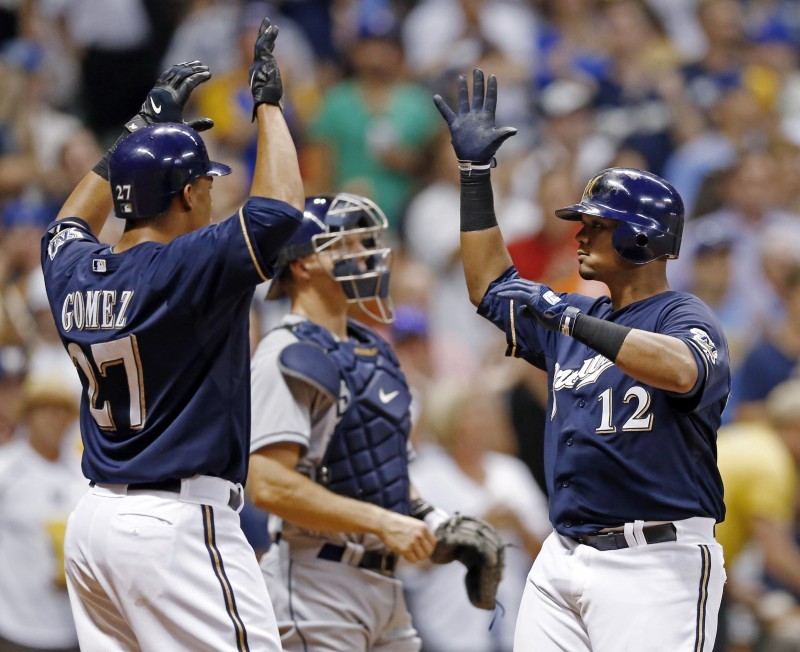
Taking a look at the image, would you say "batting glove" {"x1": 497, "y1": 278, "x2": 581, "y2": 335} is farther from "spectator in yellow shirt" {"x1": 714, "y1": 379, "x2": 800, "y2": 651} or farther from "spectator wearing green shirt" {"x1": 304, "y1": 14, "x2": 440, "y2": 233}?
"spectator wearing green shirt" {"x1": 304, "y1": 14, "x2": 440, "y2": 233}

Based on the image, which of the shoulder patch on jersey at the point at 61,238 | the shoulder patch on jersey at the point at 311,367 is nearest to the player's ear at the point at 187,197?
the shoulder patch on jersey at the point at 61,238

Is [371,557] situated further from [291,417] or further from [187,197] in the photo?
[187,197]

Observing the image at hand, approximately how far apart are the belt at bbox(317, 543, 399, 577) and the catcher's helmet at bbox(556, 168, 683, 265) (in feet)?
4.86

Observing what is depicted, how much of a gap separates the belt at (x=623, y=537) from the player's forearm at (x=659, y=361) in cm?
44

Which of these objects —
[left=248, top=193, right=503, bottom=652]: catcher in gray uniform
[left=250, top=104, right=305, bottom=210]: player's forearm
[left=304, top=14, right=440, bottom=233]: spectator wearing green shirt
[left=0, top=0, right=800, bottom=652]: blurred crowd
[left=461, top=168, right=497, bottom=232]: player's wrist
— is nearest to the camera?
[left=250, top=104, right=305, bottom=210]: player's forearm

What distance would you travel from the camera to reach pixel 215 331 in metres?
4.00

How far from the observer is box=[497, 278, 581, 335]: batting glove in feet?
13.0

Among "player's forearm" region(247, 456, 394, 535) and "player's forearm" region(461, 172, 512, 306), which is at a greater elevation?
"player's forearm" region(461, 172, 512, 306)

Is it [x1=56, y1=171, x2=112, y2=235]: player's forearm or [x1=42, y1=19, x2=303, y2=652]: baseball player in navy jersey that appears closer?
[x1=42, y1=19, x2=303, y2=652]: baseball player in navy jersey

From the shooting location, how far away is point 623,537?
4027mm

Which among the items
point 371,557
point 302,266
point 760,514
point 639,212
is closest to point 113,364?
point 302,266

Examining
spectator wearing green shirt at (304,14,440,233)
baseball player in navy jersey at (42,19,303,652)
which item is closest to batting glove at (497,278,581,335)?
baseball player in navy jersey at (42,19,303,652)

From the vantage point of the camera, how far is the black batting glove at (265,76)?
412cm

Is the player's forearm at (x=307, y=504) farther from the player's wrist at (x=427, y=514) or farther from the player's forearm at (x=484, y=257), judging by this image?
the player's forearm at (x=484, y=257)
